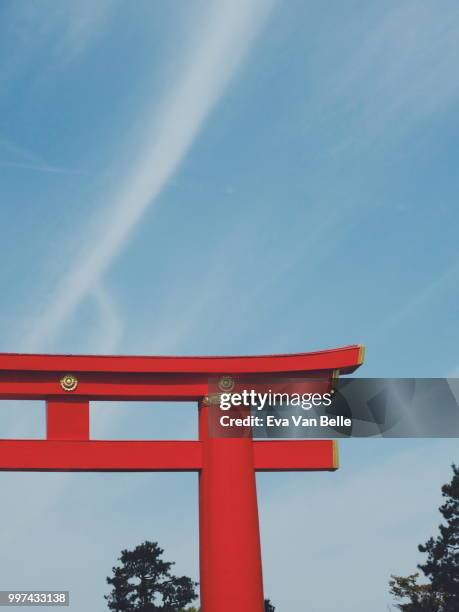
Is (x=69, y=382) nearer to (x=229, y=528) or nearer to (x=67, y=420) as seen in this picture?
(x=67, y=420)

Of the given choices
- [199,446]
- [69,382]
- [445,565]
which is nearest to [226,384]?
[199,446]

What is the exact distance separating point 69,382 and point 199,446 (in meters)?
2.42

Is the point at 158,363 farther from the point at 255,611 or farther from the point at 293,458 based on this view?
the point at 255,611

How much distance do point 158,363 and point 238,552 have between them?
3363 millimetres

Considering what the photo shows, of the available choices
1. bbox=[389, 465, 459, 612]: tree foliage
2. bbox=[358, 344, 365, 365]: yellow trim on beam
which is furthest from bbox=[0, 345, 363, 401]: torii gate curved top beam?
bbox=[389, 465, 459, 612]: tree foliage

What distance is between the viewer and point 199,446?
14.9 meters

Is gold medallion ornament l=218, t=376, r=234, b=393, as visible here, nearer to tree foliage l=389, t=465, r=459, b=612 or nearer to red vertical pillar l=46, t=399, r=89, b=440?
red vertical pillar l=46, t=399, r=89, b=440

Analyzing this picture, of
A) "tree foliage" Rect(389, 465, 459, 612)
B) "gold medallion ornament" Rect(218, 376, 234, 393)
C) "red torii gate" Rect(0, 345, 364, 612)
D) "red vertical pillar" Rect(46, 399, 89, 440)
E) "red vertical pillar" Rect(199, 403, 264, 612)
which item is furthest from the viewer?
"tree foliage" Rect(389, 465, 459, 612)

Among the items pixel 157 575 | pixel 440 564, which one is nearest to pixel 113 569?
pixel 157 575

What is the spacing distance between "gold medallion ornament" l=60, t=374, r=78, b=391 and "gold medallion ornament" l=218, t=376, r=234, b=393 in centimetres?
244

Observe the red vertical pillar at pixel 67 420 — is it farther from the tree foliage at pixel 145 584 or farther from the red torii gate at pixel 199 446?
the tree foliage at pixel 145 584

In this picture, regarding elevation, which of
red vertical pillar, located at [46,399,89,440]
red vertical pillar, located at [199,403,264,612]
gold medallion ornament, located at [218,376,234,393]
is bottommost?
red vertical pillar, located at [199,403,264,612]

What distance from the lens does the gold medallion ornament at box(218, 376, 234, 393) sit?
49.9 feet

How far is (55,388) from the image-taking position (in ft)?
48.9
